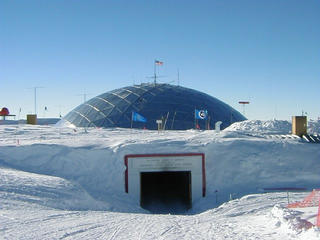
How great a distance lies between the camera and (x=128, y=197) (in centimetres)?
1603

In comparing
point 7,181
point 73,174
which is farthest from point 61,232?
point 73,174

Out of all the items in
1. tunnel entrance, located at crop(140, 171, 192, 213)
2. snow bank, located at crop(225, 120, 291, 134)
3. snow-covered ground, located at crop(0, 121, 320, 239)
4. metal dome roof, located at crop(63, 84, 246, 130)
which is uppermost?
metal dome roof, located at crop(63, 84, 246, 130)

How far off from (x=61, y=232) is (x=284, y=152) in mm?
13183

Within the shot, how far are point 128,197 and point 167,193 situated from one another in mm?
6239

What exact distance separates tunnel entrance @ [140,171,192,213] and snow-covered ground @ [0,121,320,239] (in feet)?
5.78

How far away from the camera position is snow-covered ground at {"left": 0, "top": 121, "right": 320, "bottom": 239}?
8.36m

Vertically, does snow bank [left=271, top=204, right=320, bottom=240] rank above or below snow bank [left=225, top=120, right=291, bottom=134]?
below

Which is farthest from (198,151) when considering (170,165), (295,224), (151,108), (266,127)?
(151,108)

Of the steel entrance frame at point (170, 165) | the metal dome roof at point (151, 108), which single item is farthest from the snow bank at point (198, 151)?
the metal dome roof at point (151, 108)

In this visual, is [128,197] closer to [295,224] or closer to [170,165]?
[170,165]

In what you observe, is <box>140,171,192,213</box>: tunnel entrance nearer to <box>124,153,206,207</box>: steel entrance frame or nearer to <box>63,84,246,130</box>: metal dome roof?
<box>124,153,206,207</box>: steel entrance frame

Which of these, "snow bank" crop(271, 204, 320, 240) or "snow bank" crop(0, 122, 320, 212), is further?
"snow bank" crop(0, 122, 320, 212)

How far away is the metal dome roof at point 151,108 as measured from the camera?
1120 inches

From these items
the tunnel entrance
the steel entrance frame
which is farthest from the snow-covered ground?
the tunnel entrance
